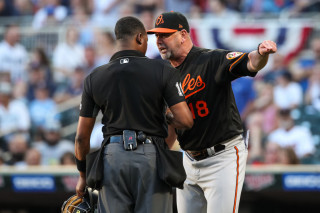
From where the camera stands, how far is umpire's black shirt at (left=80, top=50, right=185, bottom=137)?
12.0ft

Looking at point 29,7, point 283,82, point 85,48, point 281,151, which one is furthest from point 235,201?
point 29,7

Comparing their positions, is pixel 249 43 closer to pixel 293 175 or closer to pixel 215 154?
pixel 293 175

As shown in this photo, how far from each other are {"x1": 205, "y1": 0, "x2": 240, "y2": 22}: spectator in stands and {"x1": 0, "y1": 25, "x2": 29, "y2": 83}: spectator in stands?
332 centimetres

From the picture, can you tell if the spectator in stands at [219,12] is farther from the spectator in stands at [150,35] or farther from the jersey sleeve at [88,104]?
the jersey sleeve at [88,104]

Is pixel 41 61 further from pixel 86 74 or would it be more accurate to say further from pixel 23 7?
pixel 23 7

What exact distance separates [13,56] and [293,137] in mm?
5043

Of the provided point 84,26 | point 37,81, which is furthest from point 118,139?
point 84,26

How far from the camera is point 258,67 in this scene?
3908 mm

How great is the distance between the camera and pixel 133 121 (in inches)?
145

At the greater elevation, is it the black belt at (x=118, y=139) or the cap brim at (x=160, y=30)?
the cap brim at (x=160, y=30)

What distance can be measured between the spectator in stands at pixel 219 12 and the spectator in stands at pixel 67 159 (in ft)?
11.1

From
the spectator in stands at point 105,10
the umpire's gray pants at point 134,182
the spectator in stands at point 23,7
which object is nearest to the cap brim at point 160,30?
the umpire's gray pants at point 134,182

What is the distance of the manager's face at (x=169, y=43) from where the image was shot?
14.7 ft

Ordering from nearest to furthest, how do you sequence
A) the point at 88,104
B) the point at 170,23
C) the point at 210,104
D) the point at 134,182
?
the point at 134,182 < the point at 88,104 < the point at 210,104 < the point at 170,23
